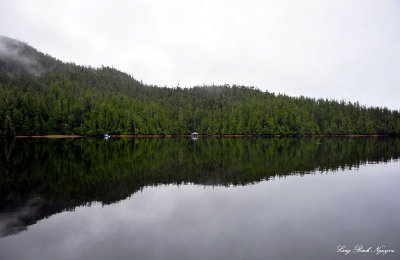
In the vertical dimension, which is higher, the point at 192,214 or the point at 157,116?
the point at 157,116

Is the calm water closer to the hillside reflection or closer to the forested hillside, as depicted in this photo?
the hillside reflection

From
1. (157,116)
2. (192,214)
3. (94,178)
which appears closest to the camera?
(192,214)

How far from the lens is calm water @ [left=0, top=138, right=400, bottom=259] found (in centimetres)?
1396

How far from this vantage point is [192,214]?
1928cm

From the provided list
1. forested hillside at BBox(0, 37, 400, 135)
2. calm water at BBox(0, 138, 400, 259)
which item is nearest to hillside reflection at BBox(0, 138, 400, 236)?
calm water at BBox(0, 138, 400, 259)

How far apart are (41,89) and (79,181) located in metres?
147

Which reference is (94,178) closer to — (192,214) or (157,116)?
(192,214)

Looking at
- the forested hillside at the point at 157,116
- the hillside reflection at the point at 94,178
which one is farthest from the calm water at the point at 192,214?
the forested hillside at the point at 157,116

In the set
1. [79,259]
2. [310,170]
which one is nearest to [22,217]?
[79,259]

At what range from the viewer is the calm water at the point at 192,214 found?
1396cm

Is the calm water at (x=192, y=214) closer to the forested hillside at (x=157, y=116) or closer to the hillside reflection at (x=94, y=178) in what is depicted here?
the hillside reflection at (x=94, y=178)

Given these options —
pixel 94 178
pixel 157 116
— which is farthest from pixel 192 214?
pixel 157 116

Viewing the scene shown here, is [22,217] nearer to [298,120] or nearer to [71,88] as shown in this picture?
[298,120]

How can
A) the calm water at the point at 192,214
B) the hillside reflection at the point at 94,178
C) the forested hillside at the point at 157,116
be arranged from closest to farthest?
the calm water at the point at 192,214
the hillside reflection at the point at 94,178
the forested hillside at the point at 157,116
